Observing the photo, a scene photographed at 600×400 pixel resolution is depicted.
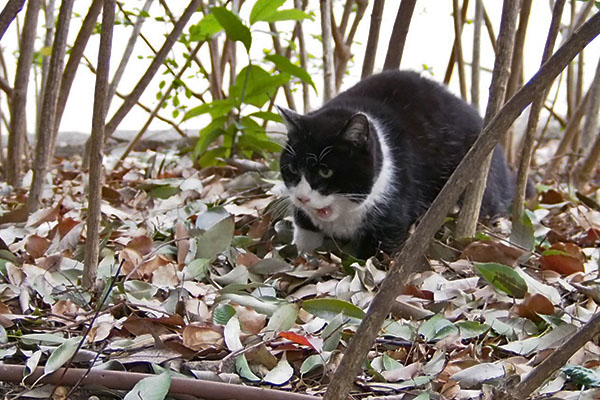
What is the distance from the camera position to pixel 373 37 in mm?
2338

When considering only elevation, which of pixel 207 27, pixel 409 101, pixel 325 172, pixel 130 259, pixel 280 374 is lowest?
pixel 280 374

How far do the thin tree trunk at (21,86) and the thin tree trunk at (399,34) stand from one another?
1.07 meters

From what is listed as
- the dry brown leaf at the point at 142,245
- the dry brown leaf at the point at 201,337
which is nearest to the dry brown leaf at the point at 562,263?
the dry brown leaf at the point at 201,337

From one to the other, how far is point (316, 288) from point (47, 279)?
0.60 m

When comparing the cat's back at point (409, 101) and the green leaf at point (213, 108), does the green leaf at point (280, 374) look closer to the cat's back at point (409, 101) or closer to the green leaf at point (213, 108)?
the cat's back at point (409, 101)

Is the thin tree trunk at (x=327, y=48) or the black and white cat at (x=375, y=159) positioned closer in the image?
the black and white cat at (x=375, y=159)

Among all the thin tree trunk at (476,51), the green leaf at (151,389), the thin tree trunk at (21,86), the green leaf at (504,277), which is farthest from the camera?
the thin tree trunk at (476,51)

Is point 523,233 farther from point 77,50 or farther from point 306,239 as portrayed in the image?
point 77,50

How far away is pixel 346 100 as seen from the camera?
7.34 feet

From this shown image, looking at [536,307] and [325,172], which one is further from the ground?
[325,172]

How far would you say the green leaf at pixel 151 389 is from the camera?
1.11m

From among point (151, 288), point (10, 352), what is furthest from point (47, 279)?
point (10, 352)

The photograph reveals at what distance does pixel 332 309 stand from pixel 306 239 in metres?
0.56

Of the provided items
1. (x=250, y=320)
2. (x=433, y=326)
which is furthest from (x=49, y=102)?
(x=433, y=326)
